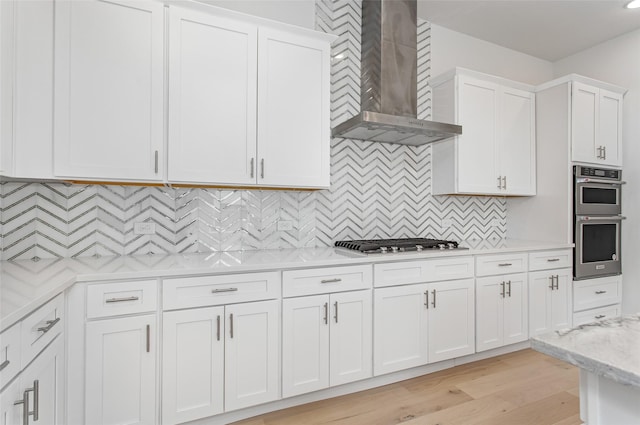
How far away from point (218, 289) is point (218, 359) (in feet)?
1.26

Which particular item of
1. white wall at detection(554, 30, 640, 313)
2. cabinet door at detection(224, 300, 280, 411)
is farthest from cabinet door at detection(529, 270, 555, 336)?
cabinet door at detection(224, 300, 280, 411)

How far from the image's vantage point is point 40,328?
1.27 m

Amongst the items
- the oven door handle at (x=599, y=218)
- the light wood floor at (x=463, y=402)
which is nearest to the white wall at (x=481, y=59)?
the oven door handle at (x=599, y=218)

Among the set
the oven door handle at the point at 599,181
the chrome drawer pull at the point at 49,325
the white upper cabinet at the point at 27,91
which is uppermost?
the white upper cabinet at the point at 27,91

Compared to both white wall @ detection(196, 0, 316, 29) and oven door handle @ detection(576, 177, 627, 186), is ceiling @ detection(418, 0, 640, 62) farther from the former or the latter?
oven door handle @ detection(576, 177, 627, 186)

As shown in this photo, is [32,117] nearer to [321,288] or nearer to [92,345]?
[92,345]

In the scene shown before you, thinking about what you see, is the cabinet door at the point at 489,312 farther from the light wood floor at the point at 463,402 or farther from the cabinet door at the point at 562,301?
the cabinet door at the point at 562,301

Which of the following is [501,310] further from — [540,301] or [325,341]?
[325,341]

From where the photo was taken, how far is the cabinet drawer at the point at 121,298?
1.65 meters

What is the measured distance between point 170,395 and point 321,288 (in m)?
0.99

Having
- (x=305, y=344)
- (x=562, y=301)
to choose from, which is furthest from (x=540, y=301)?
(x=305, y=344)

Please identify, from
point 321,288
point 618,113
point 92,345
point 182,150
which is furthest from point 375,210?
point 618,113

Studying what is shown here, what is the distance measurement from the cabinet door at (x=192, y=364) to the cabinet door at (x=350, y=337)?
700mm

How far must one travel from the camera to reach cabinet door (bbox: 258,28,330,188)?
227 centimetres
